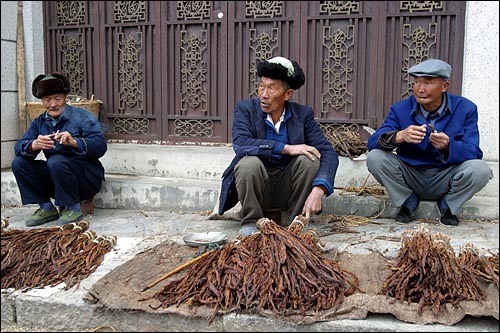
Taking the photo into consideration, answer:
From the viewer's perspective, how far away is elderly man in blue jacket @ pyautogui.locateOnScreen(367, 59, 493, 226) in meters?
4.33

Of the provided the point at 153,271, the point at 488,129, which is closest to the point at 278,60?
the point at 153,271

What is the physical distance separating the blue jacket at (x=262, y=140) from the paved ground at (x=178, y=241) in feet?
1.37

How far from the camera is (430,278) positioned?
9.81 feet

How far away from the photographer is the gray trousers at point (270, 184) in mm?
4188

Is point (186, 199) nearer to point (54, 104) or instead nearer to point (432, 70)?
point (54, 104)

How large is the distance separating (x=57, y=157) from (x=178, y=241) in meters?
1.44

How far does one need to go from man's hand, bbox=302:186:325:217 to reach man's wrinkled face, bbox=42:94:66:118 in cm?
239

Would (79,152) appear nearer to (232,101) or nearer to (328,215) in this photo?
(232,101)

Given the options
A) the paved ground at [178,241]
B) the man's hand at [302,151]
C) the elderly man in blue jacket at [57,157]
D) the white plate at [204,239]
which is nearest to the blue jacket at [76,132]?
the elderly man in blue jacket at [57,157]

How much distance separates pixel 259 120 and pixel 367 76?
1.72 meters

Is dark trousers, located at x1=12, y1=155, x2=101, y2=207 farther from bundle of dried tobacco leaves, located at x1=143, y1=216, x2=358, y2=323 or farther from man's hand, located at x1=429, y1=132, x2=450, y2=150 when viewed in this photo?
man's hand, located at x1=429, y1=132, x2=450, y2=150

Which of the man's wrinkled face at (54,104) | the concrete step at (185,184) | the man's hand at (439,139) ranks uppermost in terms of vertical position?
the man's wrinkled face at (54,104)

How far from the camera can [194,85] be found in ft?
20.1

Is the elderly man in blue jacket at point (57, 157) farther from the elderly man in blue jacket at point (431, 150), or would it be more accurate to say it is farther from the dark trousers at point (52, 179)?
the elderly man in blue jacket at point (431, 150)
